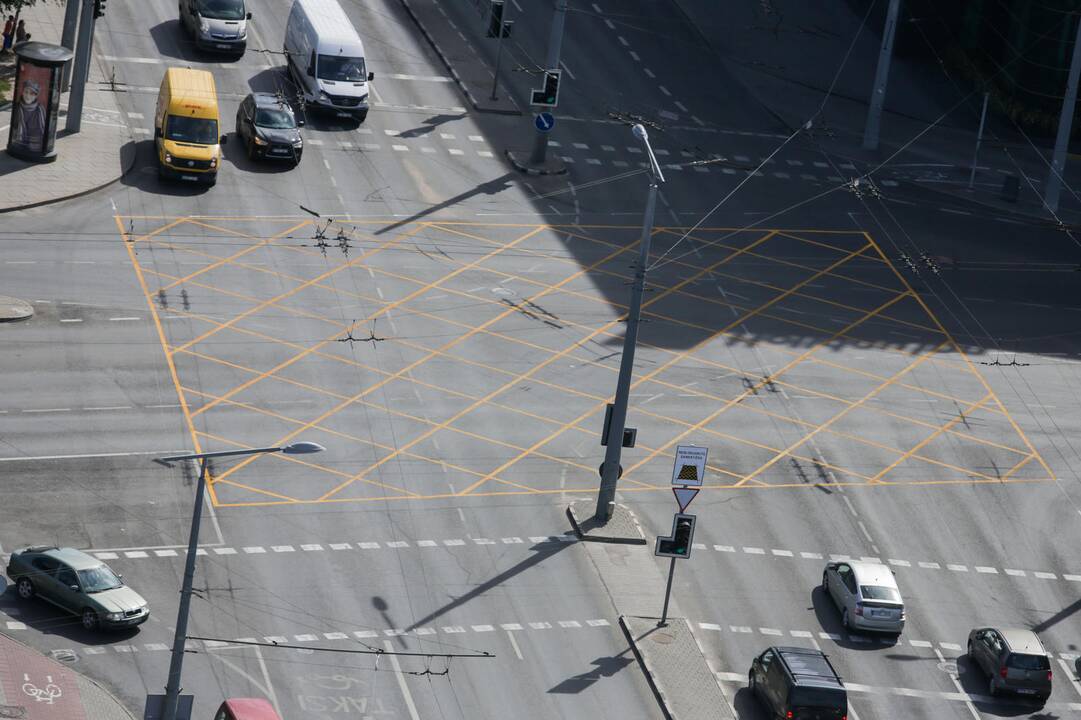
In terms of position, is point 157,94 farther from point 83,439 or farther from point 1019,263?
point 1019,263

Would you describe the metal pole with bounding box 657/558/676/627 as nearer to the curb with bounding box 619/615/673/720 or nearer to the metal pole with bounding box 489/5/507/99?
the curb with bounding box 619/615/673/720

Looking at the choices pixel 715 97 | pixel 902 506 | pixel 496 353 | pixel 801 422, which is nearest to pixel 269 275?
pixel 496 353

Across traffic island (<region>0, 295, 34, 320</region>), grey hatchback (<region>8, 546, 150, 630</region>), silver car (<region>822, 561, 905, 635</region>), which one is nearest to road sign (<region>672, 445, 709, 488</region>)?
silver car (<region>822, 561, 905, 635</region>)

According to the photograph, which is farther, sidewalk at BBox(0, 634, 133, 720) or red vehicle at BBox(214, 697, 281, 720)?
sidewalk at BBox(0, 634, 133, 720)

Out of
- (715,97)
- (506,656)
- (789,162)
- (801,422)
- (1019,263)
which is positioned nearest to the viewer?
(506,656)

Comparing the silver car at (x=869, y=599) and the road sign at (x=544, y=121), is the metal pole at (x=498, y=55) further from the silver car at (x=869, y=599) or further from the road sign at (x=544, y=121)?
the silver car at (x=869, y=599)

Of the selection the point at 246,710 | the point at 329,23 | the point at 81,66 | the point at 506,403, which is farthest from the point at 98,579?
the point at 329,23

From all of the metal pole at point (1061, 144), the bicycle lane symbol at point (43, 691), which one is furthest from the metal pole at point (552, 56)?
the bicycle lane symbol at point (43, 691)
